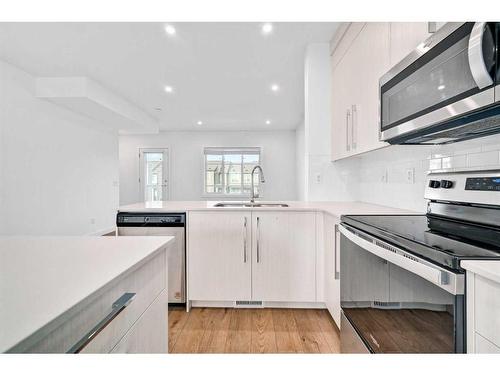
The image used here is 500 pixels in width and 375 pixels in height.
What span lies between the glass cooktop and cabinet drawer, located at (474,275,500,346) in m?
0.06

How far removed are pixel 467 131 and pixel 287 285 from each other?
5.23ft

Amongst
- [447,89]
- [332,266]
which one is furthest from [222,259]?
[447,89]

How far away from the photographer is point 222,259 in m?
2.17

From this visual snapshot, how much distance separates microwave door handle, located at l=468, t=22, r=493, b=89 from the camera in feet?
2.46

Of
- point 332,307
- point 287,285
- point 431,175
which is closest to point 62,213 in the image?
point 287,285

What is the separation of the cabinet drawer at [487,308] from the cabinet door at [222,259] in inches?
64.1

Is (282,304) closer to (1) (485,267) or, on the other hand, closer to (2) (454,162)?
(2) (454,162)

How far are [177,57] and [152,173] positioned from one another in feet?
17.1

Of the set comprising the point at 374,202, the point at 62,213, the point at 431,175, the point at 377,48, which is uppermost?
the point at 377,48

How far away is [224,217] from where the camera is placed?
85.4 inches

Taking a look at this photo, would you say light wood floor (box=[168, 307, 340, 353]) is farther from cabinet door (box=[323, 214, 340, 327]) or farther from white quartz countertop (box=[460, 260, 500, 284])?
white quartz countertop (box=[460, 260, 500, 284])

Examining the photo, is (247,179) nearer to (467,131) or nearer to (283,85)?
(283,85)

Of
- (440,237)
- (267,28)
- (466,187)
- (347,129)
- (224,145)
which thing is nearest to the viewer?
(440,237)

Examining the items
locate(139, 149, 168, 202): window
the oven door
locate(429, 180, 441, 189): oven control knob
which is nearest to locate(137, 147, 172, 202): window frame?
locate(139, 149, 168, 202): window
